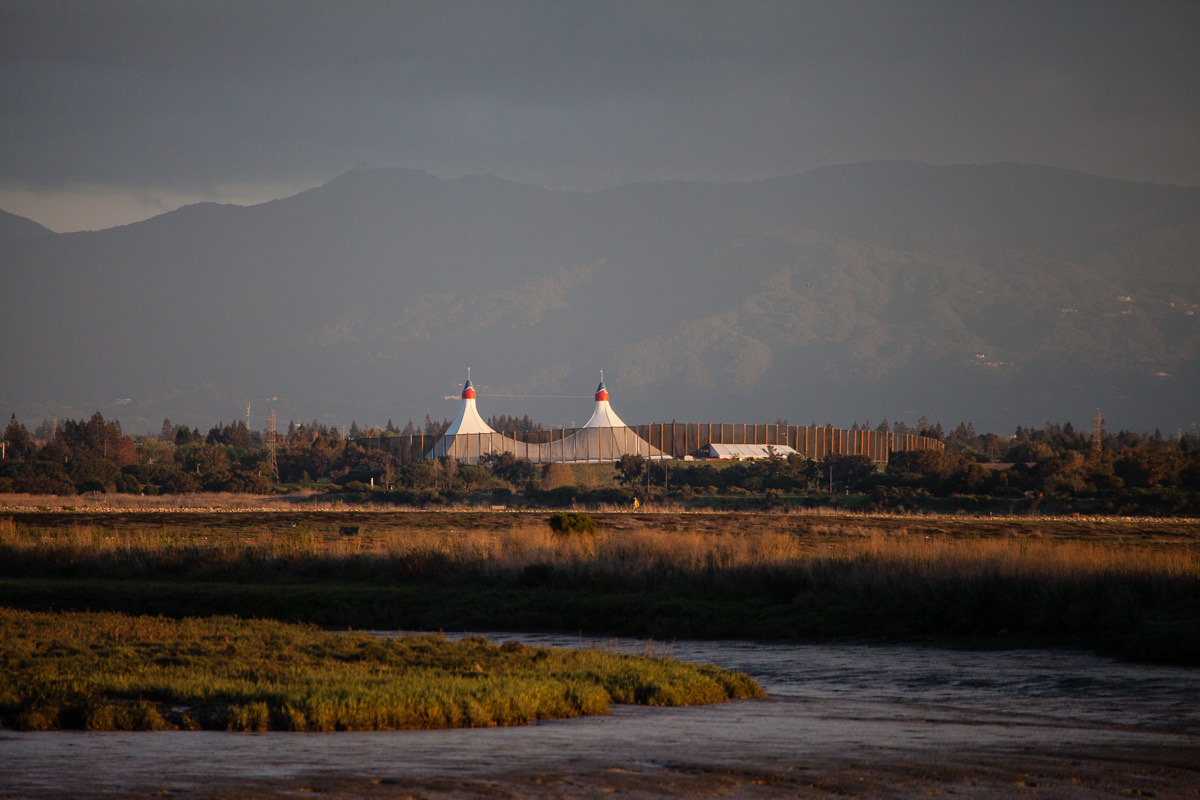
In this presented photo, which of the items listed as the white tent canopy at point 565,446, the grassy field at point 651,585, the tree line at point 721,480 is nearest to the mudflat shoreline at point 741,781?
the grassy field at point 651,585

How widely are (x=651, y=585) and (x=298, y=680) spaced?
17.5m

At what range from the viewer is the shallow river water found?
35.2 ft

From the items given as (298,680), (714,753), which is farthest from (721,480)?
(714,753)

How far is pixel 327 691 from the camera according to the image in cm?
1530

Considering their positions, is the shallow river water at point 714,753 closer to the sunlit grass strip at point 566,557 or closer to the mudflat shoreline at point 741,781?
the mudflat shoreline at point 741,781

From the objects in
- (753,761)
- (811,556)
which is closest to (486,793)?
(753,761)

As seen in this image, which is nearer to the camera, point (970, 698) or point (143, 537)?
point (970, 698)

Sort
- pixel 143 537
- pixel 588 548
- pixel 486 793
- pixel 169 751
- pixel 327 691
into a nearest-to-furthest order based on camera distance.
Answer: pixel 486 793 < pixel 169 751 < pixel 327 691 < pixel 588 548 < pixel 143 537

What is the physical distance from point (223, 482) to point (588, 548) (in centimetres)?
6981

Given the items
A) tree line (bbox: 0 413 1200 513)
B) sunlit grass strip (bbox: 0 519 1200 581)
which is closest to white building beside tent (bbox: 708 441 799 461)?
tree line (bbox: 0 413 1200 513)

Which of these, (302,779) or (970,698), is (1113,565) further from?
(302,779)

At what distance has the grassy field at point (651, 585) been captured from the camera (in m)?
27.4

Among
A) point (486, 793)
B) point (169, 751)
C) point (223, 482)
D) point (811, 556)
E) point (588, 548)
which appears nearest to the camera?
point (486, 793)

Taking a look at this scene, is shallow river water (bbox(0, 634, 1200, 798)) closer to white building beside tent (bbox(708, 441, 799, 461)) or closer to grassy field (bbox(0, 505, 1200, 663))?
grassy field (bbox(0, 505, 1200, 663))
